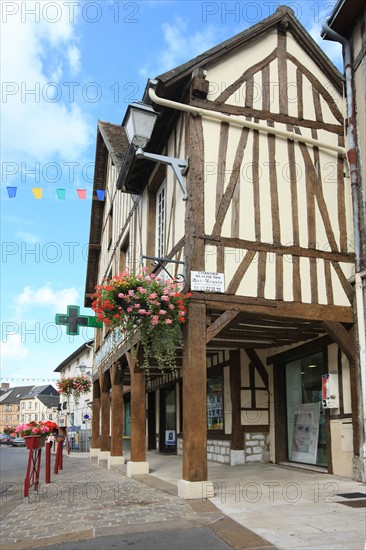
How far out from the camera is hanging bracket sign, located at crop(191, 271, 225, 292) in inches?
287

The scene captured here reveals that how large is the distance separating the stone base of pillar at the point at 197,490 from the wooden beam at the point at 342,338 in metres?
2.78

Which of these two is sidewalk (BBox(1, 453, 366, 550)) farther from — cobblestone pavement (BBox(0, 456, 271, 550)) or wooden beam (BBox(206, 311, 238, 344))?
wooden beam (BBox(206, 311, 238, 344))

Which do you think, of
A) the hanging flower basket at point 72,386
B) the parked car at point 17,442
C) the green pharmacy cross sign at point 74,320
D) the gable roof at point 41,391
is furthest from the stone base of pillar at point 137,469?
the gable roof at point 41,391

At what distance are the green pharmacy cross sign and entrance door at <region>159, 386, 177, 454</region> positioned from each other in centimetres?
310

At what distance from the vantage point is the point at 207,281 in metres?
7.36

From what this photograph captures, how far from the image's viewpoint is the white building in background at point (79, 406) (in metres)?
27.4

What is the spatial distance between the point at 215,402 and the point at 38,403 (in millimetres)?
63809

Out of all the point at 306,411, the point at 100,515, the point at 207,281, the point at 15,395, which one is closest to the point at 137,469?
the point at 306,411

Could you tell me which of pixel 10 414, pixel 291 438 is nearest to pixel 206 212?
pixel 291 438

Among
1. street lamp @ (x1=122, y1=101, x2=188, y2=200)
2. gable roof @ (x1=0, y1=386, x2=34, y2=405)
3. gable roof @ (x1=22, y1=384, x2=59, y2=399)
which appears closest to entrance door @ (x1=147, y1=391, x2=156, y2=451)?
street lamp @ (x1=122, y1=101, x2=188, y2=200)

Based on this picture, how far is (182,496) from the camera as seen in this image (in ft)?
22.4

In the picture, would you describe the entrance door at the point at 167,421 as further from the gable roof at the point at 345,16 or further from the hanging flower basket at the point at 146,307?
the gable roof at the point at 345,16

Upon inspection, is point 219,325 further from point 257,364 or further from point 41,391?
point 41,391

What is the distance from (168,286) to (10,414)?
76.5 m
